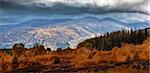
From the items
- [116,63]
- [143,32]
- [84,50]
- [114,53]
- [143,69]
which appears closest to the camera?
[143,69]

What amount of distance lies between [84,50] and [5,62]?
13572mm

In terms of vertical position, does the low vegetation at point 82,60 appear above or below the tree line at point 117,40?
below

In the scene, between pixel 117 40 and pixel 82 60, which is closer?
pixel 82 60

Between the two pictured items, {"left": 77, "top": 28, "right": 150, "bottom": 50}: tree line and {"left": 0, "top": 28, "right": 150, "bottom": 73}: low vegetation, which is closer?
{"left": 0, "top": 28, "right": 150, "bottom": 73}: low vegetation

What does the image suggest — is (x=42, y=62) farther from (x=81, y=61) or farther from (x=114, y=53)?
(x=114, y=53)

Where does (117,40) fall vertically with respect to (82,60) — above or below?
above

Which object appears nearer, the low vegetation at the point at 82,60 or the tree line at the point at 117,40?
the low vegetation at the point at 82,60

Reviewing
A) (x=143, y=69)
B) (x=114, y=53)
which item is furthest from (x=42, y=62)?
→ (x=143, y=69)

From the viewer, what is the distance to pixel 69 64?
189 feet

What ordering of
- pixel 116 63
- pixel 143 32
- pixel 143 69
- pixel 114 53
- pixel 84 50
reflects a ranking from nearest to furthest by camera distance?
pixel 143 69 < pixel 116 63 < pixel 114 53 < pixel 84 50 < pixel 143 32

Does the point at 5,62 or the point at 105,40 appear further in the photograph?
the point at 105,40

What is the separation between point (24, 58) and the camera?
6025 cm

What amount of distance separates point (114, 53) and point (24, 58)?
48.7 ft

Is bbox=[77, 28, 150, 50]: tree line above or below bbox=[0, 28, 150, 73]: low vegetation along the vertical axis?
above
